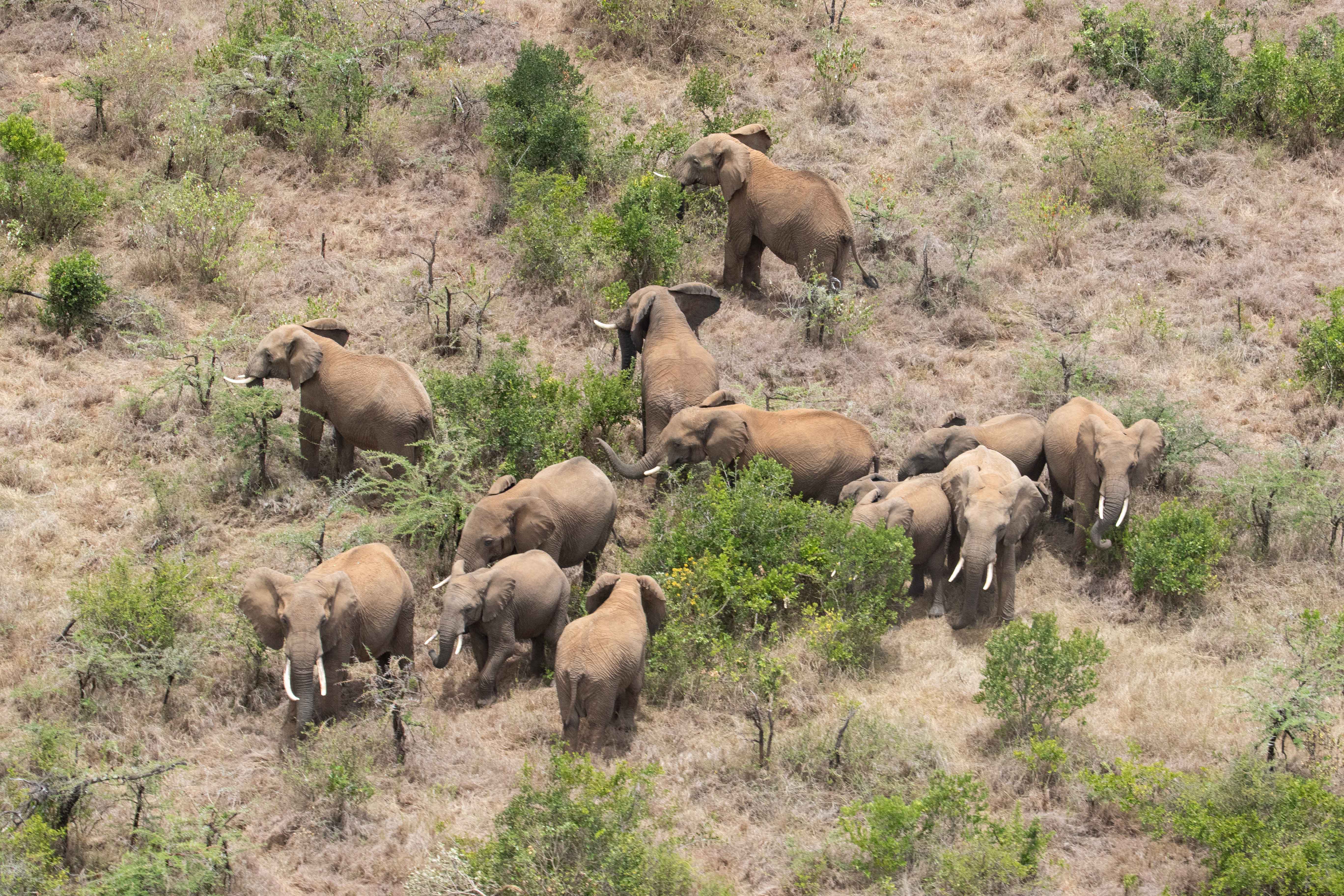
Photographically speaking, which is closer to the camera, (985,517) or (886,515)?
(985,517)

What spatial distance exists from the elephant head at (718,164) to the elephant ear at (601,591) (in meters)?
7.14

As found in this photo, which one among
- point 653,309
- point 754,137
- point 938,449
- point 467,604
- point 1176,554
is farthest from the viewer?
point 754,137

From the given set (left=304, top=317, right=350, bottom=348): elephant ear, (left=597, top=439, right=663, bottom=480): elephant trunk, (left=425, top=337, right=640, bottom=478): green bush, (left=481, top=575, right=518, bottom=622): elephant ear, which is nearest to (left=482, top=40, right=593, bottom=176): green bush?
(left=304, top=317, right=350, bottom=348): elephant ear

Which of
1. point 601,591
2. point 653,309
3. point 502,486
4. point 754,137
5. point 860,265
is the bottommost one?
point 601,591

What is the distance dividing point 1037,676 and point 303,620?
220 inches

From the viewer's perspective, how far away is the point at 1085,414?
567 inches

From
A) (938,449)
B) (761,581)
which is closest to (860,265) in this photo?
(938,449)

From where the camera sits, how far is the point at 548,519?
42.2 ft

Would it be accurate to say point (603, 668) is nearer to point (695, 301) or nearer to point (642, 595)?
point (642, 595)

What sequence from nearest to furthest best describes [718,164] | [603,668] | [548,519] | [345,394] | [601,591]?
[603,668] → [601,591] → [548,519] → [345,394] → [718,164]

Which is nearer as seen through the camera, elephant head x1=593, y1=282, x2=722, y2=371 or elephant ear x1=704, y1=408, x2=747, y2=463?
elephant ear x1=704, y1=408, x2=747, y2=463

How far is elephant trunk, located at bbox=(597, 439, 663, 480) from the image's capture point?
1432 cm

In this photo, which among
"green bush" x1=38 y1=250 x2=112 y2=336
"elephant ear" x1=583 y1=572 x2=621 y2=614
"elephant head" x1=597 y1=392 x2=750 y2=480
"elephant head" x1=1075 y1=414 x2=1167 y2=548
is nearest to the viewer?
"elephant ear" x1=583 y1=572 x2=621 y2=614

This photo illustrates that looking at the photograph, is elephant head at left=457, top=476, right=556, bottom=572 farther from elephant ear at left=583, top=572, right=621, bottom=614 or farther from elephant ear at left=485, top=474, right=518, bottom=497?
elephant ear at left=583, top=572, right=621, bottom=614
